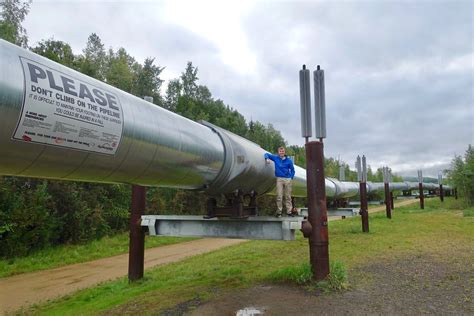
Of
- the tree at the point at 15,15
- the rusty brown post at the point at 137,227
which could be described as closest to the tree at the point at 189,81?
the tree at the point at 15,15

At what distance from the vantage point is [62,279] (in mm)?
11008

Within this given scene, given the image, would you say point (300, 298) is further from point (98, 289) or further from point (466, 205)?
point (466, 205)

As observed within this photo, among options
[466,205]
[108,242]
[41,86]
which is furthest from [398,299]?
[466,205]

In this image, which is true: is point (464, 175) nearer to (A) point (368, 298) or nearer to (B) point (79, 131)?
(A) point (368, 298)

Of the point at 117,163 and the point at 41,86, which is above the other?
the point at 41,86

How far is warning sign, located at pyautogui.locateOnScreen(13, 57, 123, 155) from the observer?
115 inches

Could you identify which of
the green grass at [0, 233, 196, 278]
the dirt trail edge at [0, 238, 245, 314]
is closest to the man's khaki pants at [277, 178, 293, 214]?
the dirt trail edge at [0, 238, 245, 314]

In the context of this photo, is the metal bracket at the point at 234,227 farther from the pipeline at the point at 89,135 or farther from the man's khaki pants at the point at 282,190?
the pipeline at the point at 89,135

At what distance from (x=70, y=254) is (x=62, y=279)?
12.6 feet

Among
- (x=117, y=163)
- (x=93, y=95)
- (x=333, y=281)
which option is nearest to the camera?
(x=93, y=95)

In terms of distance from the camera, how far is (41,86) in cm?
298

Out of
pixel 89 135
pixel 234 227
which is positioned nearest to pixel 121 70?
pixel 234 227

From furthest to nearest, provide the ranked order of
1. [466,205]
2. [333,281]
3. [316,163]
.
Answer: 1. [466,205]
2. [316,163]
3. [333,281]

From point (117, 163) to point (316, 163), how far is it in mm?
3605
